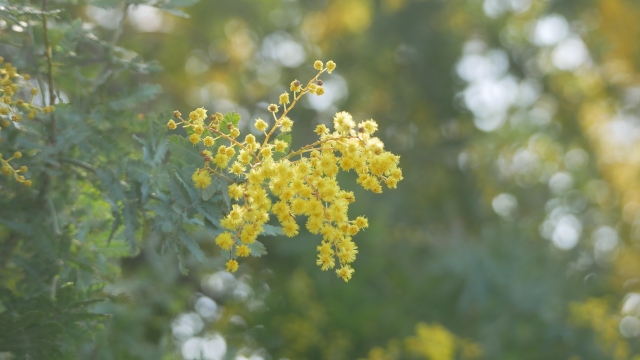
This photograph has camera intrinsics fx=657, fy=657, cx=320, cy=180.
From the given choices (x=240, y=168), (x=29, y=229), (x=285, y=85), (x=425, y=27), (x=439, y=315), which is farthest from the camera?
(x=425, y=27)

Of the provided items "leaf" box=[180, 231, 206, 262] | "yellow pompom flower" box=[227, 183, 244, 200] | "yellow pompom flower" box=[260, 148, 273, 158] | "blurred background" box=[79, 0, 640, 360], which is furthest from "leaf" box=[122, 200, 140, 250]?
"blurred background" box=[79, 0, 640, 360]

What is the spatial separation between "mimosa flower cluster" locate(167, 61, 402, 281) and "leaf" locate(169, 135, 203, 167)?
4 centimetres

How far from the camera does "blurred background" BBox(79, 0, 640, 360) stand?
530cm

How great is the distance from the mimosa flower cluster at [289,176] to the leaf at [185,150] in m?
0.04

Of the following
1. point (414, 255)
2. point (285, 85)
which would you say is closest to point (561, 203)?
point (414, 255)

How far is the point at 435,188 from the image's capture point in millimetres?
8133

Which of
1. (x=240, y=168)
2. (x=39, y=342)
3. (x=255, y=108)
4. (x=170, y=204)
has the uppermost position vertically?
(x=255, y=108)

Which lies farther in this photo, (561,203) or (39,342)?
(561,203)

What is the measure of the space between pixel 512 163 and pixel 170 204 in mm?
8466

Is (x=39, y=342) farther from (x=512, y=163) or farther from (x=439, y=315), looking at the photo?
(x=512, y=163)

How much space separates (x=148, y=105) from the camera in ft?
22.1

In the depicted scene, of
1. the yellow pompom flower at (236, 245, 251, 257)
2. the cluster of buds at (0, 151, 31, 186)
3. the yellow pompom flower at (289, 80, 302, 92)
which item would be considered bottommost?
the cluster of buds at (0, 151, 31, 186)

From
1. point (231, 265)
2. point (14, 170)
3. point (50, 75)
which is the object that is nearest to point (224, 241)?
point (231, 265)

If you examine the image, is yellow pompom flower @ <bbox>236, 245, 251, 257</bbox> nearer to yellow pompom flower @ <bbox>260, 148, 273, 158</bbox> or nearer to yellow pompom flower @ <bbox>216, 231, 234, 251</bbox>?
yellow pompom flower @ <bbox>216, 231, 234, 251</bbox>
